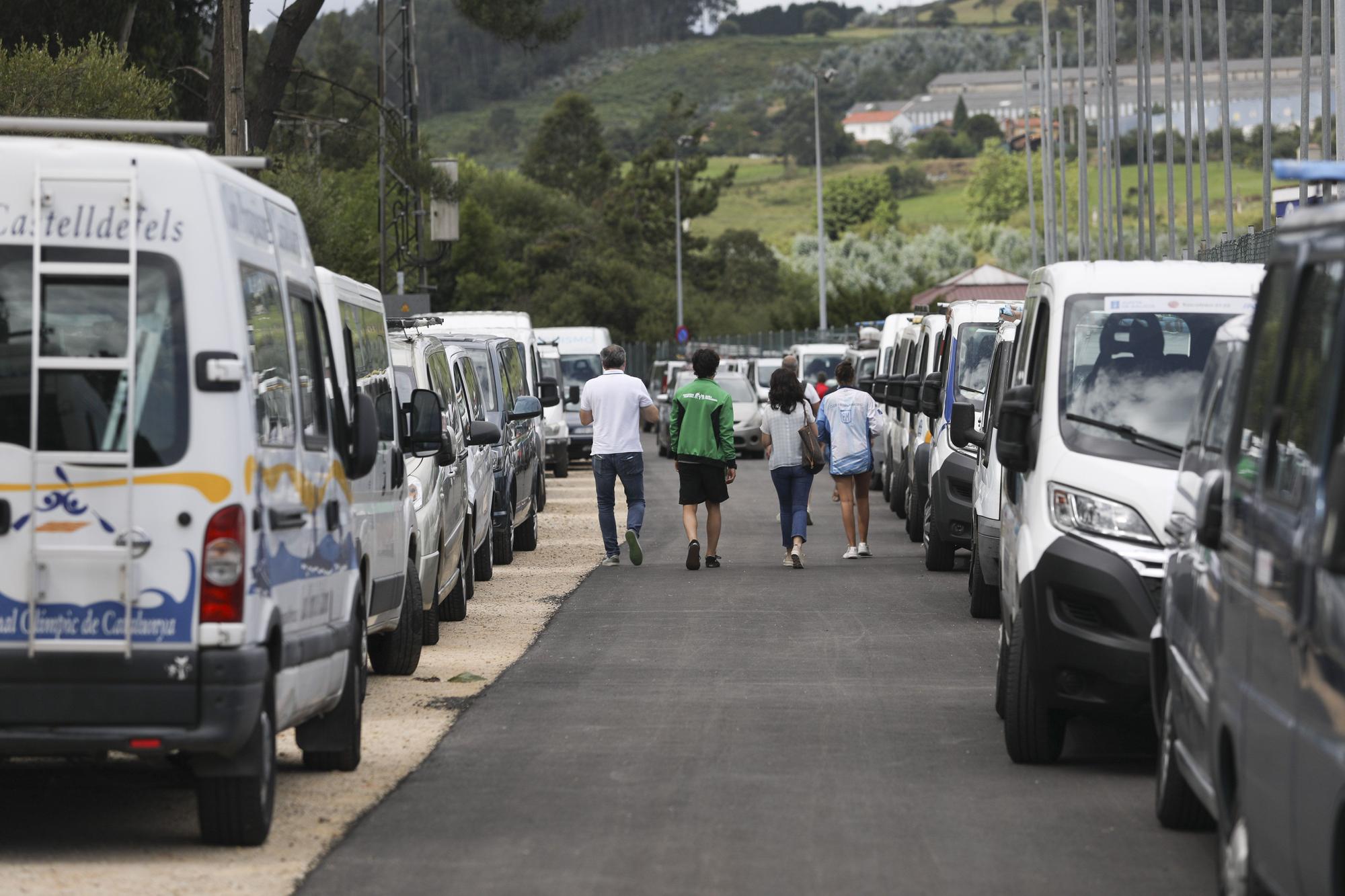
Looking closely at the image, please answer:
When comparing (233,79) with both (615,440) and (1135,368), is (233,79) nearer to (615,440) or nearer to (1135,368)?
(615,440)

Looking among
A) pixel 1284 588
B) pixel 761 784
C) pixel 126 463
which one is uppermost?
pixel 126 463

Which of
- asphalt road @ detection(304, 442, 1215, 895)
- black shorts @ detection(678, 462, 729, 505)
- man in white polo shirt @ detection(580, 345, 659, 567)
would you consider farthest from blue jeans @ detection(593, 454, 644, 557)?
asphalt road @ detection(304, 442, 1215, 895)

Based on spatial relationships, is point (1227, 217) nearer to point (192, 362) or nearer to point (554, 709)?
point (554, 709)

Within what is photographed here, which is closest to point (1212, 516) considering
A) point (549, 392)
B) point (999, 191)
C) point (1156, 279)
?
point (1156, 279)

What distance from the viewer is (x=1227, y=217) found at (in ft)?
110

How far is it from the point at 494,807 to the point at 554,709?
259cm

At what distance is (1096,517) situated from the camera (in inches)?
362

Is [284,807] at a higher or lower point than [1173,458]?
lower

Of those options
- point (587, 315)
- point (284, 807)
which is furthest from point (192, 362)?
point (587, 315)

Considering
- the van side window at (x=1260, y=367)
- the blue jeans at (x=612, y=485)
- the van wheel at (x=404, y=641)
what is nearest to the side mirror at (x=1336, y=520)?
the van side window at (x=1260, y=367)

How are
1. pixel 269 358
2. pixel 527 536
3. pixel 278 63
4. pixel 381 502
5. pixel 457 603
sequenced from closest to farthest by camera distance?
pixel 269 358, pixel 381 502, pixel 457 603, pixel 527 536, pixel 278 63

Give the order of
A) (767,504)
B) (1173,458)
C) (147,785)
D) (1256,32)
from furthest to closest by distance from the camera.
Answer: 1. (1256,32)
2. (767,504)
3. (1173,458)
4. (147,785)

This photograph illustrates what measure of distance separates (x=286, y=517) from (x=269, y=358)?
57cm

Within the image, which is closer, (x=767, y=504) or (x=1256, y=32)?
(x=767, y=504)
